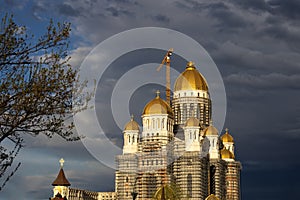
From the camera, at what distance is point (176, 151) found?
319 ft

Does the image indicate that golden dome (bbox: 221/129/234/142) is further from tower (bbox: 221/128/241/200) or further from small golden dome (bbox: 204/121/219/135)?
small golden dome (bbox: 204/121/219/135)

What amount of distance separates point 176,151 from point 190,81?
12843 millimetres

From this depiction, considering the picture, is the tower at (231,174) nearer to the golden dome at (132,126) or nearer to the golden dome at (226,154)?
the golden dome at (226,154)

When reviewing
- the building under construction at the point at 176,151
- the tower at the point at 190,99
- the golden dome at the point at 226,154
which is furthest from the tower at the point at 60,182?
the golden dome at the point at 226,154

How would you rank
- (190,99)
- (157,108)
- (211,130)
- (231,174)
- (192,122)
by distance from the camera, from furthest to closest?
(231,174) < (190,99) < (211,130) < (157,108) < (192,122)

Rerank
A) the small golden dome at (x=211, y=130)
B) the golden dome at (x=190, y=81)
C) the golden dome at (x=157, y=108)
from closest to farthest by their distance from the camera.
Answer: the golden dome at (x=157, y=108) → the small golden dome at (x=211, y=130) → the golden dome at (x=190, y=81)

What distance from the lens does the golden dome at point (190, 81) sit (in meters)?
104

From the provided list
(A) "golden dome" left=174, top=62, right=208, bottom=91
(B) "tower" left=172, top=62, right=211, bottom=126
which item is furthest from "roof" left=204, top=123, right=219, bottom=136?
(A) "golden dome" left=174, top=62, right=208, bottom=91

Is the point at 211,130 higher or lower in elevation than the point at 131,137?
higher

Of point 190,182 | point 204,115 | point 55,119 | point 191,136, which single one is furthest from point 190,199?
point 55,119

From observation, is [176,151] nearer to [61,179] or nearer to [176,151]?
[176,151]

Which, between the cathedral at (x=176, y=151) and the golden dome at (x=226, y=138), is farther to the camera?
the golden dome at (x=226, y=138)

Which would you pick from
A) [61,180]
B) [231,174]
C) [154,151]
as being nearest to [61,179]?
[61,180]

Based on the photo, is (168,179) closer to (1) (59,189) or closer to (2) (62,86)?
(1) (59,189)
